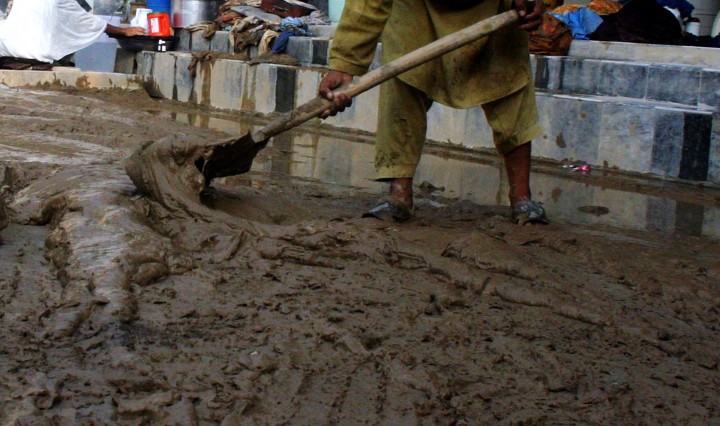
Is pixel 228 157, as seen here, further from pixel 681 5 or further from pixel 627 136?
pixel 681 5

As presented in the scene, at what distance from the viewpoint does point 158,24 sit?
10359 mm

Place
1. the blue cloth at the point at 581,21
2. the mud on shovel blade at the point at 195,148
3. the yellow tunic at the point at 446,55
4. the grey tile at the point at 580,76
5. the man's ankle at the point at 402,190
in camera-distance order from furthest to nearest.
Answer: the blue cloth at the point at 581,21 → the grey tile at the point at 580,76 → the man's ankle at the point at 402,190 → the yellow tunic at the point at 446,55 → the mud on shovel blade at the point at 195,148

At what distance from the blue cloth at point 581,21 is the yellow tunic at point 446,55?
11.1 feet

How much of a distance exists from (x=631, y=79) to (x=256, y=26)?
4.46 meters

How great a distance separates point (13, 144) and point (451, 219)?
2.42 meters

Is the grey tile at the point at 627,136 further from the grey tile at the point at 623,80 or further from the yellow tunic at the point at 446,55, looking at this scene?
the yellow tunic at the point at 446,55

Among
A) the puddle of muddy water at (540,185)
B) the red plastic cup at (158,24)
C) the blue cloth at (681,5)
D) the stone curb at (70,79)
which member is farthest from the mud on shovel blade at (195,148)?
the red plastic cup at (158,24)

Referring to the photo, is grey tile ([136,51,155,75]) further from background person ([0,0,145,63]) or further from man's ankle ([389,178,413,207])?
man's ankle ([389,178,413,207])

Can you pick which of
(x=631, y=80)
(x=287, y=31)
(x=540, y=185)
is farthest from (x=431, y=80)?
(x=287, y=31)

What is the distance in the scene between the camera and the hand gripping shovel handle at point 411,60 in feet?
10.9

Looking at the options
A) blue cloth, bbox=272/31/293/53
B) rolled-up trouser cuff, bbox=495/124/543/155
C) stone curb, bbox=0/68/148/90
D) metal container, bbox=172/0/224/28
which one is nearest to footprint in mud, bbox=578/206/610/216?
rolled-up trouser cuff, bbox=495/124/543/155

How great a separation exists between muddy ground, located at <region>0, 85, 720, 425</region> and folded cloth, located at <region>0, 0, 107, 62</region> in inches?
251

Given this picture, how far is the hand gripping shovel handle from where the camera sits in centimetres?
332

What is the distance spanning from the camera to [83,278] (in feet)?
8.26
